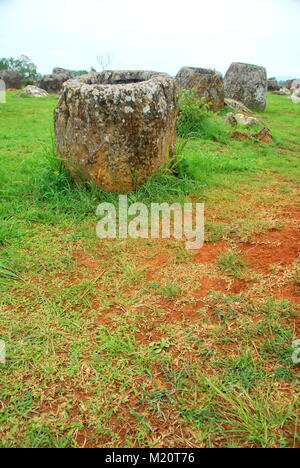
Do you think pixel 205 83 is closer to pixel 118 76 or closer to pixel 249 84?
pixel 249 84

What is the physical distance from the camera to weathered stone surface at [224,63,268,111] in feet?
37.4

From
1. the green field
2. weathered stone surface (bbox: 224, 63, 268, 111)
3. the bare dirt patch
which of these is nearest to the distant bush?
the green field

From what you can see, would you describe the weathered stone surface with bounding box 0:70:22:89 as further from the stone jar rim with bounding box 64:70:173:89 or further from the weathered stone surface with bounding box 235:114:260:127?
the stone jar rim with bounding box 64:70:173:89

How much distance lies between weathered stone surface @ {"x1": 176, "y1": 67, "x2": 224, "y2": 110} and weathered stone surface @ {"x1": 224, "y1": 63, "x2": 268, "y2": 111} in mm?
2254

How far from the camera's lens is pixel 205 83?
939cm

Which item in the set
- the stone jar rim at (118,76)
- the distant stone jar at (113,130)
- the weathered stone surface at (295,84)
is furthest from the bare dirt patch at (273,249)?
the weathered stone surface at (295,84)

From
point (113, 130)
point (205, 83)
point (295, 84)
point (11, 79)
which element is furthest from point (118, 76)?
point (295, 84)

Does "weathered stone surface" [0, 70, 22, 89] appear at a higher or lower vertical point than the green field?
higher

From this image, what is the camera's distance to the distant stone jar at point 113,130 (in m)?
3.78

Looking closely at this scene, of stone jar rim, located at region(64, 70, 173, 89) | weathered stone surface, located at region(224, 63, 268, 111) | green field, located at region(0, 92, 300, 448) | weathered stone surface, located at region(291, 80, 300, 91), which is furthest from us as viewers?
weathered stone surface, located at region(291, 80, 300, 91)

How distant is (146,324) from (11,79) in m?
21.7

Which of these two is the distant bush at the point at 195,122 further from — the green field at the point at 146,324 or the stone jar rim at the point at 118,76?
the green field at the point at 146,324
